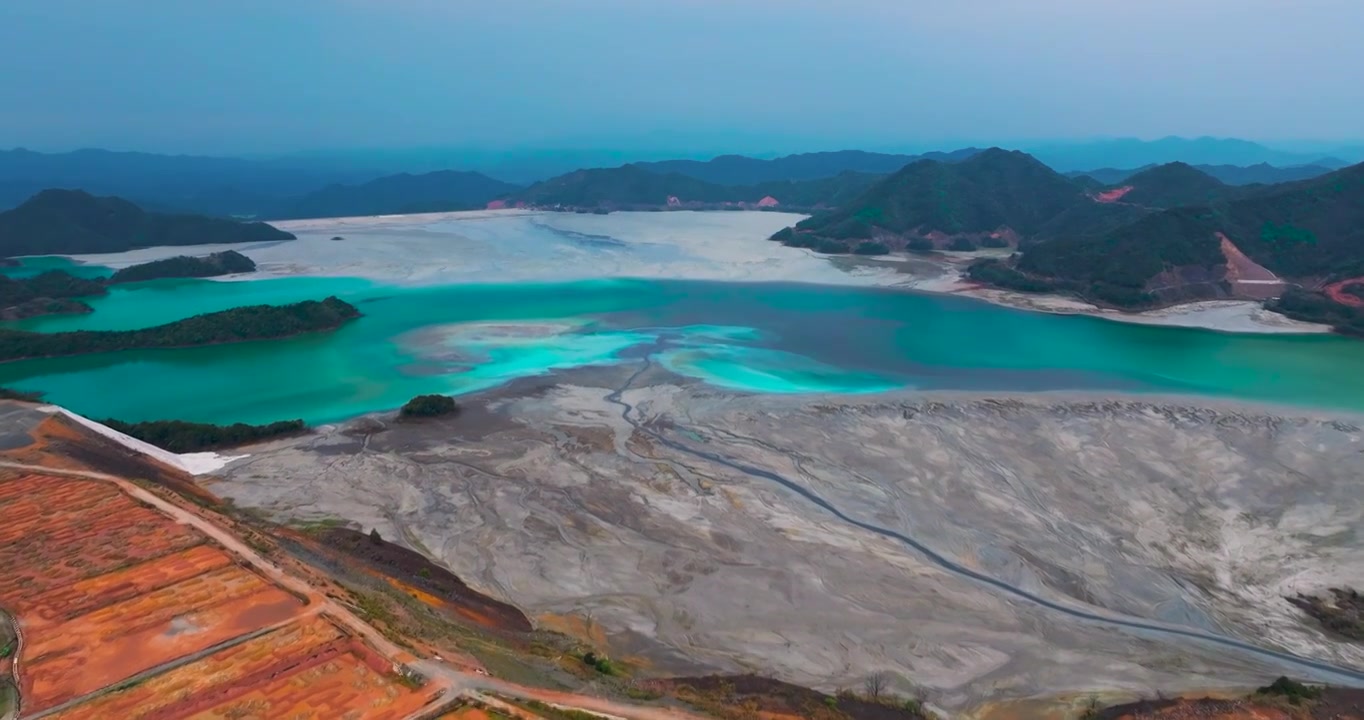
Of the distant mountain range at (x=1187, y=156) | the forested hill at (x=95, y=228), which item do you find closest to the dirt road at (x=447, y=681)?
the forested hill at (x=95, y=228)

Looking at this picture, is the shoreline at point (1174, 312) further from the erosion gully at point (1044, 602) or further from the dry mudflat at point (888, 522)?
the erosion gully at point (1044, 602)

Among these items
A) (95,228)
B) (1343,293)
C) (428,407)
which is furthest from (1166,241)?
(95,228)

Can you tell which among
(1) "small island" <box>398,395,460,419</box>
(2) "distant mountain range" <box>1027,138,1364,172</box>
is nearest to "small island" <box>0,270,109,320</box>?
(1) "small island" <box>398,395,460,419</box>

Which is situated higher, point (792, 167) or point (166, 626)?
point (792, 167)

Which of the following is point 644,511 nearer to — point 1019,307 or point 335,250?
point 1019,307

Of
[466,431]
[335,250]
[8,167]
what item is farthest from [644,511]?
[8,167]

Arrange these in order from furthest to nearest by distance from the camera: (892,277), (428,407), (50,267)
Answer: (50,267) < (892,277) < (428,407)

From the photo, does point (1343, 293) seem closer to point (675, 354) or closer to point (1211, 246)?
point (1211, 246)

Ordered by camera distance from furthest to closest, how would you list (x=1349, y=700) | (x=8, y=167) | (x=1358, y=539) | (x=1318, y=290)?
(x=8, y=167)
(x=1318, y=290)
(x=1358, y=539)
(x=1349, y=700)
